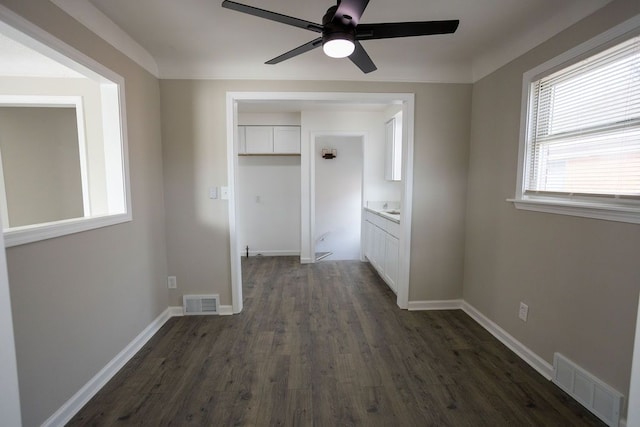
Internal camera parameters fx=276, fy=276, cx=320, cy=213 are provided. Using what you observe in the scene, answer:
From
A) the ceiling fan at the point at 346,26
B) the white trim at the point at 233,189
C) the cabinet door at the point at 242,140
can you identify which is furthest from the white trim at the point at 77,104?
the cabinet door at the point at 242,140

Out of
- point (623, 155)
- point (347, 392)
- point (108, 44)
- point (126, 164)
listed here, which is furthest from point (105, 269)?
point (623, 155)

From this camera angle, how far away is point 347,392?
5.95ft

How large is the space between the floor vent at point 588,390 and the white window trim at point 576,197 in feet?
3.12

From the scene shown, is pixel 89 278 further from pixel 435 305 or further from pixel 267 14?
pixel 435 305

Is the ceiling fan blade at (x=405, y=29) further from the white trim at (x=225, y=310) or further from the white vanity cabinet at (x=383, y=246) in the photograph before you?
the white trim at (x=225, y=310)

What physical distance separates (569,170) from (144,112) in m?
3.33

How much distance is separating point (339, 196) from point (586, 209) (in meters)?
4.55

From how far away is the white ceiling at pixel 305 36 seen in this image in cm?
179

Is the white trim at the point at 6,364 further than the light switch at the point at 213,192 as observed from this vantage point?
No

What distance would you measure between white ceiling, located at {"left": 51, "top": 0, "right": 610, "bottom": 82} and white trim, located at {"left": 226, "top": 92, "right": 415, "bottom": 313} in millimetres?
178

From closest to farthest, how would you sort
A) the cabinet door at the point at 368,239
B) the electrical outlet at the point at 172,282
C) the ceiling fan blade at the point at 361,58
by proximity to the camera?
the ceiling fan blade at the point at 361,58 → the electrical outlet at the point at 172,282 → the cabinet door at the point at 368,239

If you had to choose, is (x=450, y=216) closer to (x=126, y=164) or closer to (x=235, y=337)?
(x=235, y=337)

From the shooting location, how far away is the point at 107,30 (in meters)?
1.95

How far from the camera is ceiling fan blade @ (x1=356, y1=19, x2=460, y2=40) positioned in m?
1.37
